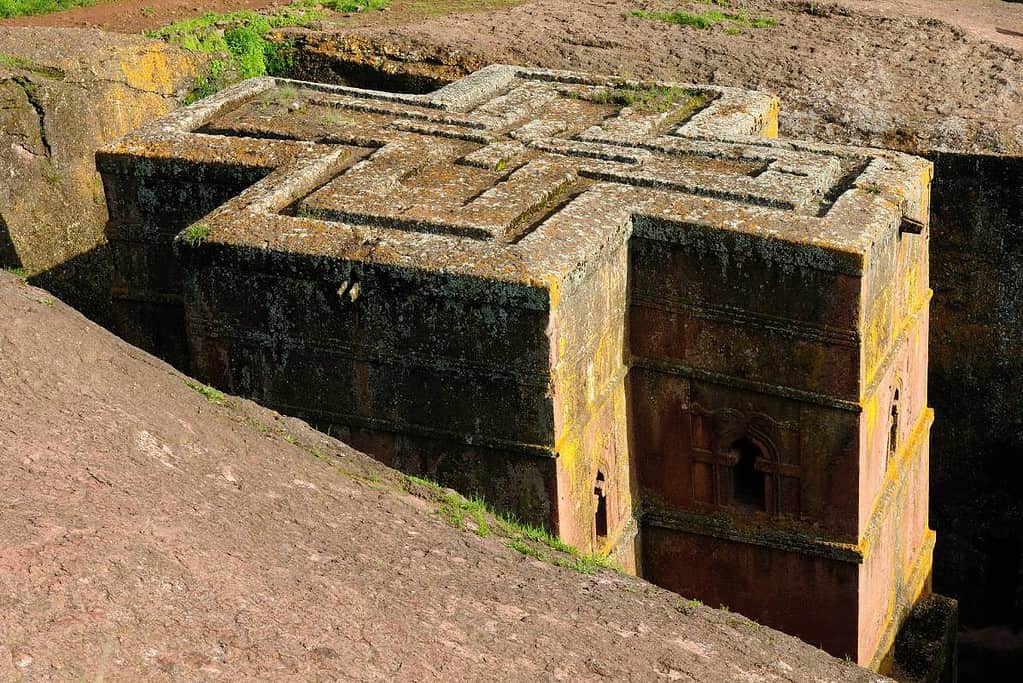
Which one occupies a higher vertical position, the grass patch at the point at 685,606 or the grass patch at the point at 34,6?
the grass patch at the point at 34,6

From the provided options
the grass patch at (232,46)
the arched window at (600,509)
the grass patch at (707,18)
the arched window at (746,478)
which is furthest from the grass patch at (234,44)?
the arched window at (746,478)

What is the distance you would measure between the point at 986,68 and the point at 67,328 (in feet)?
30.1

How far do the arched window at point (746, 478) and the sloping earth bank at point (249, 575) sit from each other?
2.66 meters

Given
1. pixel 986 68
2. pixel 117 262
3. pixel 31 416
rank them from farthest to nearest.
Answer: pixel 986 68 → pixel 117 262 → pixel 31 416

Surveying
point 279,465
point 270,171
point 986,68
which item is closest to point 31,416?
point 279,465

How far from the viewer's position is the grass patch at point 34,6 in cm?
1520

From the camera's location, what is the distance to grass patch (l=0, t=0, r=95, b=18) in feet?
49.9

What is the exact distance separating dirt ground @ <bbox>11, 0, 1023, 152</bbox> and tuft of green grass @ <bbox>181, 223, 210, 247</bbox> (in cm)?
546

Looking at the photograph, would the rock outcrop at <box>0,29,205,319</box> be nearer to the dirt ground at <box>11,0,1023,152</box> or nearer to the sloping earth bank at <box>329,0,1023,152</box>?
the dirt ground at <box>11,0,1023,152</box>

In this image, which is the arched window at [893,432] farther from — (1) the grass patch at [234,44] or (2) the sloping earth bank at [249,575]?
(1) the grass patch at [234,44]

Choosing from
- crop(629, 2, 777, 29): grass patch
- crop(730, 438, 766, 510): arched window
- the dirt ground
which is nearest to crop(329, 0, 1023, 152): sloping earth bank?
the dirt ground

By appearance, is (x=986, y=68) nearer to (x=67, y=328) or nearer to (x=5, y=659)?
(x=67, y=328)

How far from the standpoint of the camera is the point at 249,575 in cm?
536

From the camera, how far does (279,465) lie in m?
6.79
